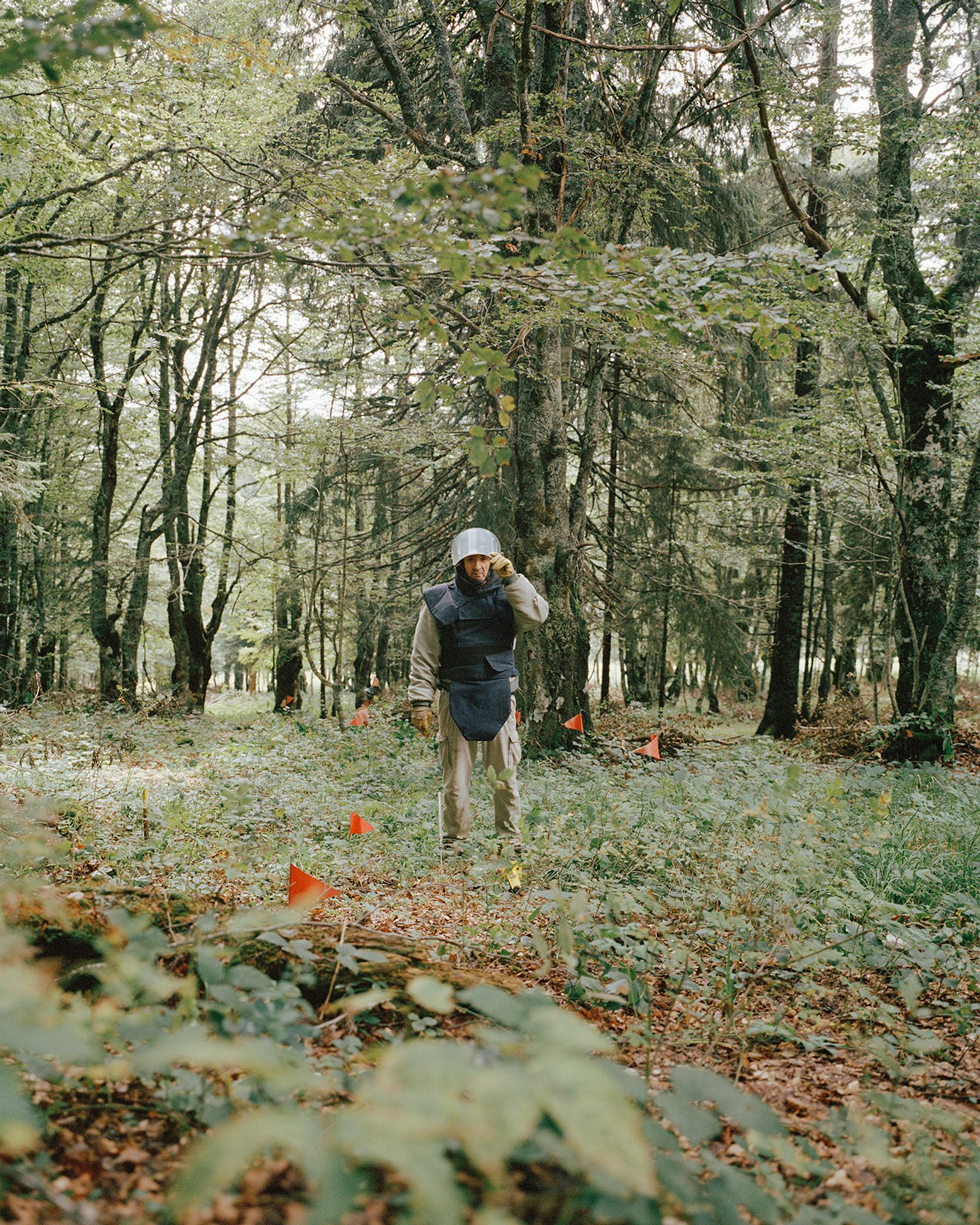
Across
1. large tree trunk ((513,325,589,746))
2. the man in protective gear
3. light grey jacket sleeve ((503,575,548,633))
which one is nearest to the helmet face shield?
the man in protective gear

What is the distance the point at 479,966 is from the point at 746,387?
35.7 feet

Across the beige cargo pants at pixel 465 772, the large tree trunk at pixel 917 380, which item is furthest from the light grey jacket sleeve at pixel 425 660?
the large tree trunk at pixel 917 380

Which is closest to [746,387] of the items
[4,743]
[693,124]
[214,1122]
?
[693,124]

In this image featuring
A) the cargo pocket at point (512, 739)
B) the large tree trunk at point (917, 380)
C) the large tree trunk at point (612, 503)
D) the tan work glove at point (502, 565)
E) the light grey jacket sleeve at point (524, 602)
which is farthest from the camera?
the large tree trunk at point (612, 503)

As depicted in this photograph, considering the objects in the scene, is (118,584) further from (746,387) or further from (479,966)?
(479,966)

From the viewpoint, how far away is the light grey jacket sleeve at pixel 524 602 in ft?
17.0

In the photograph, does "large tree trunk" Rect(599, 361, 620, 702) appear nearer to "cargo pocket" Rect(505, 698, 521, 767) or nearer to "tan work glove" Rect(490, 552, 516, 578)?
"cargo pocket" Rect(505, 698, 521, 767)

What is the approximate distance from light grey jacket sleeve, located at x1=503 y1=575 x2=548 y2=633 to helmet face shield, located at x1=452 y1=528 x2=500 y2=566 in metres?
0.25

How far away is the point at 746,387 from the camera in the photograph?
38.9 ft

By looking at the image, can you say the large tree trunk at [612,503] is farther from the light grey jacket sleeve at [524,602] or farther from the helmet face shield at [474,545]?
the helmet face shield at [474,545]

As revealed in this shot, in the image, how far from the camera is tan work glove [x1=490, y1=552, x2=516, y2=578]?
5059 mm

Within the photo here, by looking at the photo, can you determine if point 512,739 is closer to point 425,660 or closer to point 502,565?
point 425,660

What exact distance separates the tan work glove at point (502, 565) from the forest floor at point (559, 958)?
167cm

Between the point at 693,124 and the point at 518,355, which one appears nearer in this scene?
the point at 518,355
